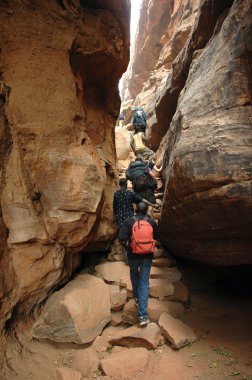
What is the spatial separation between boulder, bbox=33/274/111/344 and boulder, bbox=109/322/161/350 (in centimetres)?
46

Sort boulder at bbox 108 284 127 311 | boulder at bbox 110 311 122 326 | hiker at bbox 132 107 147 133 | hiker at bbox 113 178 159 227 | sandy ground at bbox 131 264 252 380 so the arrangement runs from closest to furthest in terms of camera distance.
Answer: sandy ground at bbox 131 264 252 380, boulder at bbox 110 311 122 326, boulder at bbox 108 284 127 311, hiker at bbox 113 178 159 227, hiker at bbox 132 107 147 133

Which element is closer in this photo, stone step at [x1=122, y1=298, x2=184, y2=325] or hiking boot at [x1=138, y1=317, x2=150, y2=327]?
hiking boot at [x1=138, y1=317, x2=150, y2=327]

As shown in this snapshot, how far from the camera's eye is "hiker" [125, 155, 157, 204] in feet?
22.9

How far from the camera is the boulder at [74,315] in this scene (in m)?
5.03

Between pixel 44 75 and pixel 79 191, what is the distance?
2380 millimetres

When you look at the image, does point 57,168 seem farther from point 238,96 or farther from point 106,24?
point 106,24

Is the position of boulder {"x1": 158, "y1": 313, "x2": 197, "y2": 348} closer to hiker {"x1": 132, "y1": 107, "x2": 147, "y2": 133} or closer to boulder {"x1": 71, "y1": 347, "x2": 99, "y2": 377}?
boulder {"x1": 71, "y1": 347, "x2": 99, "y2": 377}

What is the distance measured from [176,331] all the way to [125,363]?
102cm

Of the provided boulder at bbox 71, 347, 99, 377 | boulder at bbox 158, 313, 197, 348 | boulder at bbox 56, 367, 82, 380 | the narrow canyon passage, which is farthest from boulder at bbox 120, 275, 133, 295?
boulder at bbox 56, 367, 82, 380

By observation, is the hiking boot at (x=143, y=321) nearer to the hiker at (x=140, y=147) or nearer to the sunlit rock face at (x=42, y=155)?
the sunlit rock face at (x=42, y=155)

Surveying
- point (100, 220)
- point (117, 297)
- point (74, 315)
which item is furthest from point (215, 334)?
point (100, 220)

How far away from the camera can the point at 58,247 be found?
5.62 meters

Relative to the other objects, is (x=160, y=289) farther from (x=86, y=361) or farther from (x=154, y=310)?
(x=86, y=361)

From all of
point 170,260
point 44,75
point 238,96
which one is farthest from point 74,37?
point 170,260
